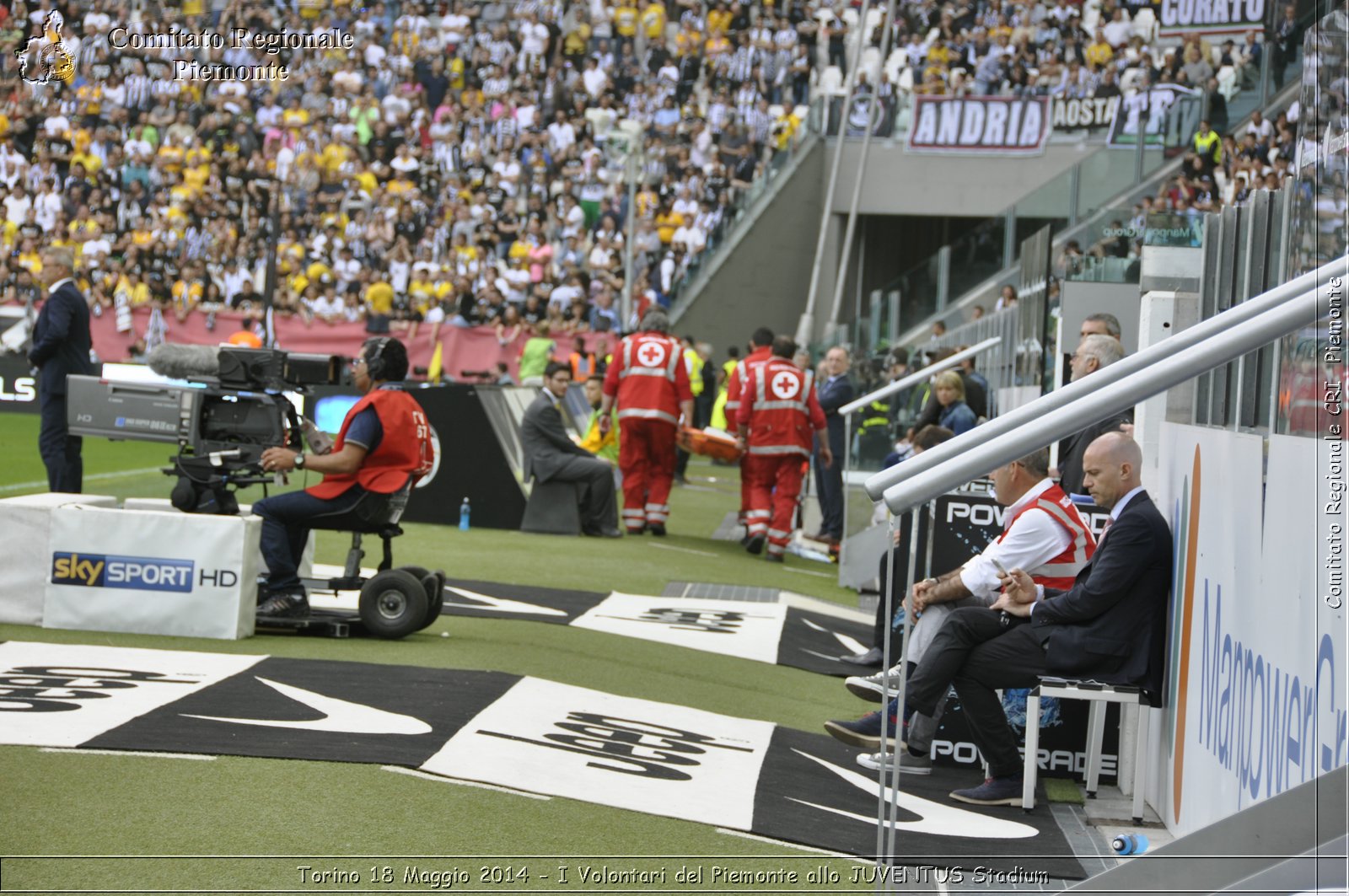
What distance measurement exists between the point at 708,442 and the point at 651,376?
1.16 metres

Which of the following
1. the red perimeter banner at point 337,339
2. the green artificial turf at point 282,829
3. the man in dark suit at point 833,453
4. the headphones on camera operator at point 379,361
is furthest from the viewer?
the red perimeter banner at point 337,339

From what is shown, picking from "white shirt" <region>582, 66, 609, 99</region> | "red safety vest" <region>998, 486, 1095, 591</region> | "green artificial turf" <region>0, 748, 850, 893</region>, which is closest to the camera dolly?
"green artificial turf" <region>0, 748, 850, 893</region>

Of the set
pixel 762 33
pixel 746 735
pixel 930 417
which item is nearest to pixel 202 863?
pixel 746 735

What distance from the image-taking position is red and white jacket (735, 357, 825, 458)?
14.6 metres

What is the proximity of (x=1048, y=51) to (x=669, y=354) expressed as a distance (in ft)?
59.0

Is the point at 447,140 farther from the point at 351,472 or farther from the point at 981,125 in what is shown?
the point at 351,472

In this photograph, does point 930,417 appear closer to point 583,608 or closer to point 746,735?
point 583,608

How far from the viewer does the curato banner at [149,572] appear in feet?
26.7

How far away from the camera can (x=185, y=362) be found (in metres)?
8.58

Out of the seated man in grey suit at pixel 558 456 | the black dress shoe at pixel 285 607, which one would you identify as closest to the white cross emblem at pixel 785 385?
the seated man in grey suit at pixel 558 456

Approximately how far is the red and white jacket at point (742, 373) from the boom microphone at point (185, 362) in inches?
269

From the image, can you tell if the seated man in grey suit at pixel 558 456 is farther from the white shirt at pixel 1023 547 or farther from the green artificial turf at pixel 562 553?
the white shirt at pixel 1023 547

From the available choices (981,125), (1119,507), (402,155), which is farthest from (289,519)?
(402,155)

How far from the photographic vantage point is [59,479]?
11430mm
